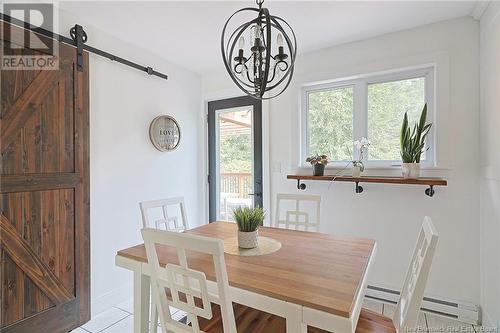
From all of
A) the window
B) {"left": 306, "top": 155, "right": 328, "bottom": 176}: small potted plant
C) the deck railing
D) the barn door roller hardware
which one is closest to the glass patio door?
the deck railing

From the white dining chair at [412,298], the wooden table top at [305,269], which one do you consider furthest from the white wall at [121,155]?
the white dining chair at [412,298]

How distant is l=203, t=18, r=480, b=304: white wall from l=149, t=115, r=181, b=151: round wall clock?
156 centimetres

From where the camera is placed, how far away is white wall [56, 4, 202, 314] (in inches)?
90.3

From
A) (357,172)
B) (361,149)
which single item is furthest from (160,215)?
(361,149)

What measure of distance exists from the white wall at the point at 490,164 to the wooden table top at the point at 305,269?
0.92 m

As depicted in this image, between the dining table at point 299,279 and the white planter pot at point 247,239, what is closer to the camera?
the dining table at point 299,279

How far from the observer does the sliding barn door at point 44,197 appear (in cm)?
175

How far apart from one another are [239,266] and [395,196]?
172 cm

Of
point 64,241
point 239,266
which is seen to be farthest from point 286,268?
point 64,241

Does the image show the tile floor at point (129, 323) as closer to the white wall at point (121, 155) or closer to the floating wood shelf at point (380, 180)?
the white wall at point (121, 155)

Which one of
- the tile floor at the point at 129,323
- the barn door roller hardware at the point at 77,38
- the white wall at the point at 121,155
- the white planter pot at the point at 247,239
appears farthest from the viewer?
the white wall at the point at 121,155

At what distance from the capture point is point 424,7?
2.00 metres

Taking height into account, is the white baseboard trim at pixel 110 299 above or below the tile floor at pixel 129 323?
above

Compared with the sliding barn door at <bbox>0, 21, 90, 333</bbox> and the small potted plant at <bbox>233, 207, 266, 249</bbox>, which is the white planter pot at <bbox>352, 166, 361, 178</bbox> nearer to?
the small potted plant at <bbox>233, 207, 266, 249</bbox>
